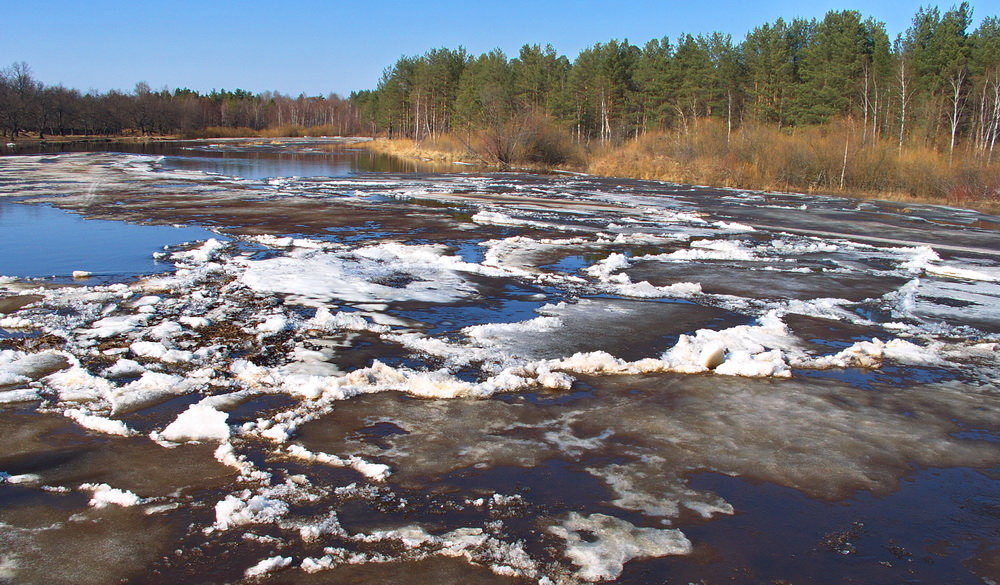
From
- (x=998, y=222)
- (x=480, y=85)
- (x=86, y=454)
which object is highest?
(x=480, y=85)

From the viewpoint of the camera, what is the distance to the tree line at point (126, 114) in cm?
8712

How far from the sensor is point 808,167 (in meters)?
36.2

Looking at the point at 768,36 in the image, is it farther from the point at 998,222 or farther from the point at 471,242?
the point at 471,242

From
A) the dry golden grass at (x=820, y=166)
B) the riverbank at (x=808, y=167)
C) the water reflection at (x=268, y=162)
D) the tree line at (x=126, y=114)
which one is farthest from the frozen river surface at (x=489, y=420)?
the tree line at (x=126, y=114)

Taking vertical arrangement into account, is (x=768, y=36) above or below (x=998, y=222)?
above

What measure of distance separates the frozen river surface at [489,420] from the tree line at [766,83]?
33.5 m

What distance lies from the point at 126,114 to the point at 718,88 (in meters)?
90.5

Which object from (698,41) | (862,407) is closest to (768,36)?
(698,41)

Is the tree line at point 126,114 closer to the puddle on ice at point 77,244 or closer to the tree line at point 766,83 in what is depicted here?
the tree line at point 766,83

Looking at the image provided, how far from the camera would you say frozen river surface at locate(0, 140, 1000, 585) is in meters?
4.05

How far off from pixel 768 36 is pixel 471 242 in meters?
52.9

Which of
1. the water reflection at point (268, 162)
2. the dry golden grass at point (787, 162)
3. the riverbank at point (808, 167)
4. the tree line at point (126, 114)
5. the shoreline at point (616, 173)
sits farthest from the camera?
the tree line at point (126, 114)

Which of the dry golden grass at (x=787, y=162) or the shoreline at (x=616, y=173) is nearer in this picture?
the shoreline at (x=616, y=173)

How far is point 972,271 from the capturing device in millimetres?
13719
